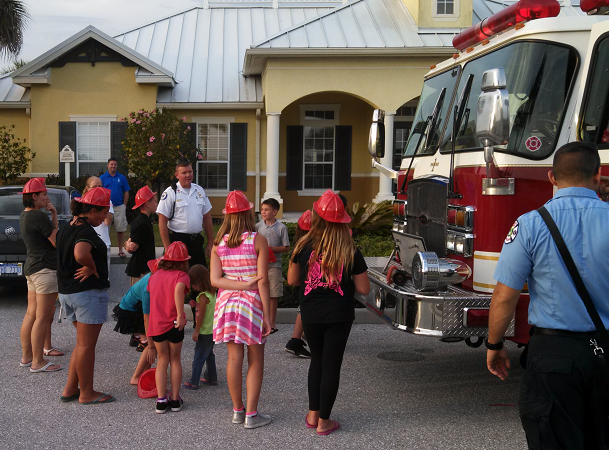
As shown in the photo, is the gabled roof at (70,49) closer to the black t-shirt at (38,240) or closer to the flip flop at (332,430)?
the black t-shirt at (38,240)

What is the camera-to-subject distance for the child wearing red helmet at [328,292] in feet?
14.9

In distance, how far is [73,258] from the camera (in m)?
5.11

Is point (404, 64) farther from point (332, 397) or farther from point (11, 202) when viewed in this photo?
point (332, 397)

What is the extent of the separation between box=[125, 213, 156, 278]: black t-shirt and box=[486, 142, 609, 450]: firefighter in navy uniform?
4.46 m

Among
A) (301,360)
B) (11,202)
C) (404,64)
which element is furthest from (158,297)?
(404,64)

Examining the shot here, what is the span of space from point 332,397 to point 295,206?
13858mm

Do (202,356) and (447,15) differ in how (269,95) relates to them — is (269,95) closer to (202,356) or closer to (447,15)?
(447,15)

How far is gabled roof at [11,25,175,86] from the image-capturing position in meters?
16.5

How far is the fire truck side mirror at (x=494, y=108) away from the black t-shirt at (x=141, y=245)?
3.84m

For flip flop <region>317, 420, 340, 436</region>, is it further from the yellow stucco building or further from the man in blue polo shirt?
the yellow stucco building

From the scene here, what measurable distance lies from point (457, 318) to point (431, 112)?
2.37 metres

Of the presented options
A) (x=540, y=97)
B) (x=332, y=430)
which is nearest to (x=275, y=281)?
(x=332, y=430)

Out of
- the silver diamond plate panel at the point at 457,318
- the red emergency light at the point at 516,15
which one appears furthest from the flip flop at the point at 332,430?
the red emergency light at the point at 516,15

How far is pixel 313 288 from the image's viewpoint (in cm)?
459
